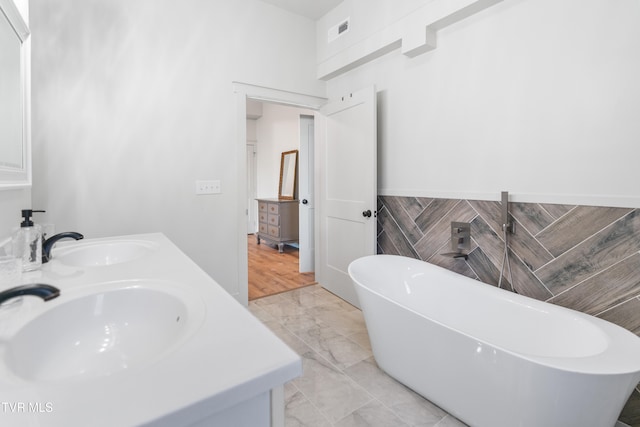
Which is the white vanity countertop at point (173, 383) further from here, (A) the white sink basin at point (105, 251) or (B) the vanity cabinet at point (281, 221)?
(B) the vanity cabinet at point (281, 221)

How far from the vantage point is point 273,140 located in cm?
604

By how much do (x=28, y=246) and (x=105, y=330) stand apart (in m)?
0.56

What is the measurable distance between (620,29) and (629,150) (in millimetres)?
A: 588

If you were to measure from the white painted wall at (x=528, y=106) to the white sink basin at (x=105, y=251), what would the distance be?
199 centimetres

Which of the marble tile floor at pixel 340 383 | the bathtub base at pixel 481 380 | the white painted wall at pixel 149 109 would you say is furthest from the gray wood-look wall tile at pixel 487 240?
the white painted wall at pixel 149 109

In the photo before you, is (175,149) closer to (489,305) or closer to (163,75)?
(163,75)

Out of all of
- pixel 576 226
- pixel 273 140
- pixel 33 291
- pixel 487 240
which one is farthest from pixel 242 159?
pixel 273 140

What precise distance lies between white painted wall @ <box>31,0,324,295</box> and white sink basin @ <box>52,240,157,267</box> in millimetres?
809

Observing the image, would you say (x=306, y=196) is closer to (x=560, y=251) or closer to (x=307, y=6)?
(x=307, y=6)

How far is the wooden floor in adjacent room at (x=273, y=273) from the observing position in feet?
11.5

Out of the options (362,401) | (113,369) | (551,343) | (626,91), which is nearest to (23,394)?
(113,369)

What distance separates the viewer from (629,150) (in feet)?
4.88

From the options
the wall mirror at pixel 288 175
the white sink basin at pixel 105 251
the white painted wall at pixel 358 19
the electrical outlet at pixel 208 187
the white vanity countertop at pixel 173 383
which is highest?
the white painted wall at pixel 358 19

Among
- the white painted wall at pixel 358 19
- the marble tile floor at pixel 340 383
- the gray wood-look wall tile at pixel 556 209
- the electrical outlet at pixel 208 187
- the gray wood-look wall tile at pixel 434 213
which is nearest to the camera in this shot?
the marble tile floor at pixel 340 383
